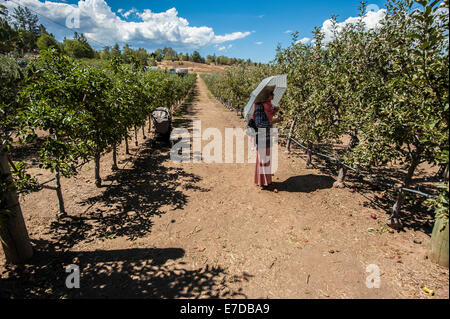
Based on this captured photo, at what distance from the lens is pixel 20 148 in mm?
11453

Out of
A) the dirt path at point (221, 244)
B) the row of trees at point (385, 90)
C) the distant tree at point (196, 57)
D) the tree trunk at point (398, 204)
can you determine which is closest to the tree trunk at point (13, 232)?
the dirt path at point (221, 244)

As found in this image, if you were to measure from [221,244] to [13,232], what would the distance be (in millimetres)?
3842

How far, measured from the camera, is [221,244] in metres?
4.84

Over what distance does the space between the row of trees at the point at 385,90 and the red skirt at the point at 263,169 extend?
2.11 meters

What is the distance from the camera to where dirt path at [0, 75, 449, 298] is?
3.75m

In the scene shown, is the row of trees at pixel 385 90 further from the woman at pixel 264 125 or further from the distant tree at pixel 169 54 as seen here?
the distant tree at pixel 169 54

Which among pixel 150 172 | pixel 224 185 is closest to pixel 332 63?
A: pixel 224 185

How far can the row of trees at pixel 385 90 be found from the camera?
3449mm

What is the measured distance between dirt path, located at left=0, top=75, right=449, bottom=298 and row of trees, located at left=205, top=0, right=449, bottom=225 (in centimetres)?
137

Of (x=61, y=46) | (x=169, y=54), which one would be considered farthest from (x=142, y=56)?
(x=169, y=54)

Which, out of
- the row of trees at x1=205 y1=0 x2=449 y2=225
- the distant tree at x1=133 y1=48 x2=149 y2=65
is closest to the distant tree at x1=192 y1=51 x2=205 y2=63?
the distant tree at x1=133 y1=48 x2=149 y2=65

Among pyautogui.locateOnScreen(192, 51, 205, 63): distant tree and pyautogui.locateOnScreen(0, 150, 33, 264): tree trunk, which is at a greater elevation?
pyautogui.locateOnScreen(192, 51, 205, 63): distant tree

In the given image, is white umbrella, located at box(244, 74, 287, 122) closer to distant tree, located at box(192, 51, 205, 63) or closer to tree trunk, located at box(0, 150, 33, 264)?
tree trunk, located at box(0, 150, 33, 264)

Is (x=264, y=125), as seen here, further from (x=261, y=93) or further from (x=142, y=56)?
(x=142, y=56)
